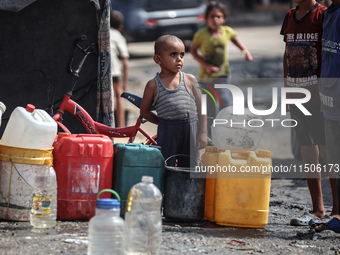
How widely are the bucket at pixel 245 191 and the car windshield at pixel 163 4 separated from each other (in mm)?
15866

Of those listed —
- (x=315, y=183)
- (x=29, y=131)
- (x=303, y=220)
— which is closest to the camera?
(x=29, y=131)

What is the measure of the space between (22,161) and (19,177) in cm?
14

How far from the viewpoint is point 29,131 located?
6.33 metres

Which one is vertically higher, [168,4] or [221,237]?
[168,4]

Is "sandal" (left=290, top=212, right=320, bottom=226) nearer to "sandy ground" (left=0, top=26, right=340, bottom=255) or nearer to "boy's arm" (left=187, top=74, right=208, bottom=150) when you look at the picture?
"sandy ground" (left=0, top=26, right=340, bottom=255)

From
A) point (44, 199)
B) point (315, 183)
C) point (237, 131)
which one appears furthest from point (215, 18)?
point (44, 199)

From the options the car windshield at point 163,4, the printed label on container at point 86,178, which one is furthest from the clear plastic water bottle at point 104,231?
the car windshield at point 163,4

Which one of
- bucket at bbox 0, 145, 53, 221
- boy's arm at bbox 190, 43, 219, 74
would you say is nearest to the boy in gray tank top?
bucket at bbox 0, 145, 53, 221

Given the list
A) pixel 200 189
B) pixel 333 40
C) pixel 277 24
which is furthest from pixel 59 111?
pixel 277 24

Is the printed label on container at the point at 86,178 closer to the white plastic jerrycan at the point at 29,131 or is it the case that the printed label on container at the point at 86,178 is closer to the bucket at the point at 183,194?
the white plastic jerrycan at the point at 29,131

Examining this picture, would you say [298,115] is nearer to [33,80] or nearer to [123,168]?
[123,168]

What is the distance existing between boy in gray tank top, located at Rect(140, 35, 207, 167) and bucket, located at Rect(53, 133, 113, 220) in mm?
733

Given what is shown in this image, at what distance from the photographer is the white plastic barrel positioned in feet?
22.6

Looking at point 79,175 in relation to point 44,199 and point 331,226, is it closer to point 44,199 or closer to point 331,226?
point 44,199
